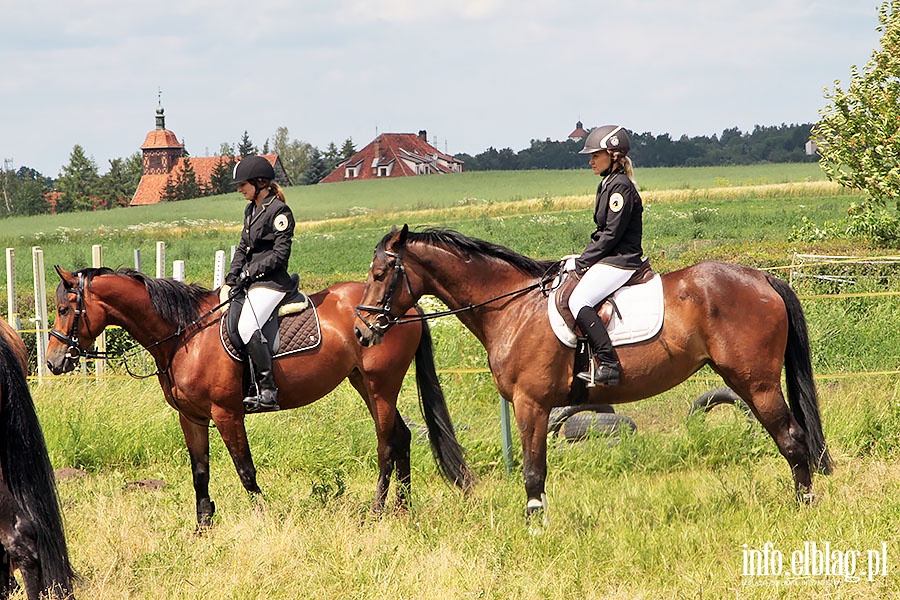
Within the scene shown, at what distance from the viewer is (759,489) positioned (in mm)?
7062

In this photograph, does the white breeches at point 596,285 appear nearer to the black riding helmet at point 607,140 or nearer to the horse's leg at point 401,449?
the black riding helmet at point 607,140

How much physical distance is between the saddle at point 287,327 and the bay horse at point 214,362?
7 cm

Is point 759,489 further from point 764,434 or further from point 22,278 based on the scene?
point 22,278

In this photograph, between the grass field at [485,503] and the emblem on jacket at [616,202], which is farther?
the emblem on jacket at [616,202]

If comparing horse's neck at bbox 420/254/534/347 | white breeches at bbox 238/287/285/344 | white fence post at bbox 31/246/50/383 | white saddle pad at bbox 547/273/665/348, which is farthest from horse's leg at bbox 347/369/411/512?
white fence post at bbox 31/246/50/383

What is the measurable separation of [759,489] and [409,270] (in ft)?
10.4

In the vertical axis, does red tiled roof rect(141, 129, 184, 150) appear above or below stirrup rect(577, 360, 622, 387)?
above

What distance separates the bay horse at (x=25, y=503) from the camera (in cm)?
495

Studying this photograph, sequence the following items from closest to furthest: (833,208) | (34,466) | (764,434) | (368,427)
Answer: (34,466)
(764,434)
(368,427)
(833,208)

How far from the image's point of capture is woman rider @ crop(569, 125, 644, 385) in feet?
21.8

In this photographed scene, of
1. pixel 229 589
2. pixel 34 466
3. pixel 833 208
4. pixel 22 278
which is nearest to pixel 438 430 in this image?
pixel 229 589

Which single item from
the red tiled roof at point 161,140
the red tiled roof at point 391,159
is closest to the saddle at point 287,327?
the red tiled roof at point 391,159

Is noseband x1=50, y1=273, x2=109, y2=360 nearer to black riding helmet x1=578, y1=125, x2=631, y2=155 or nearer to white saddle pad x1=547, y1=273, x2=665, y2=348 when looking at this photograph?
white saddle pad x1=547, y1=273, x2=665, y2=348

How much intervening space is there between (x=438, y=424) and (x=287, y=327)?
1544mm
